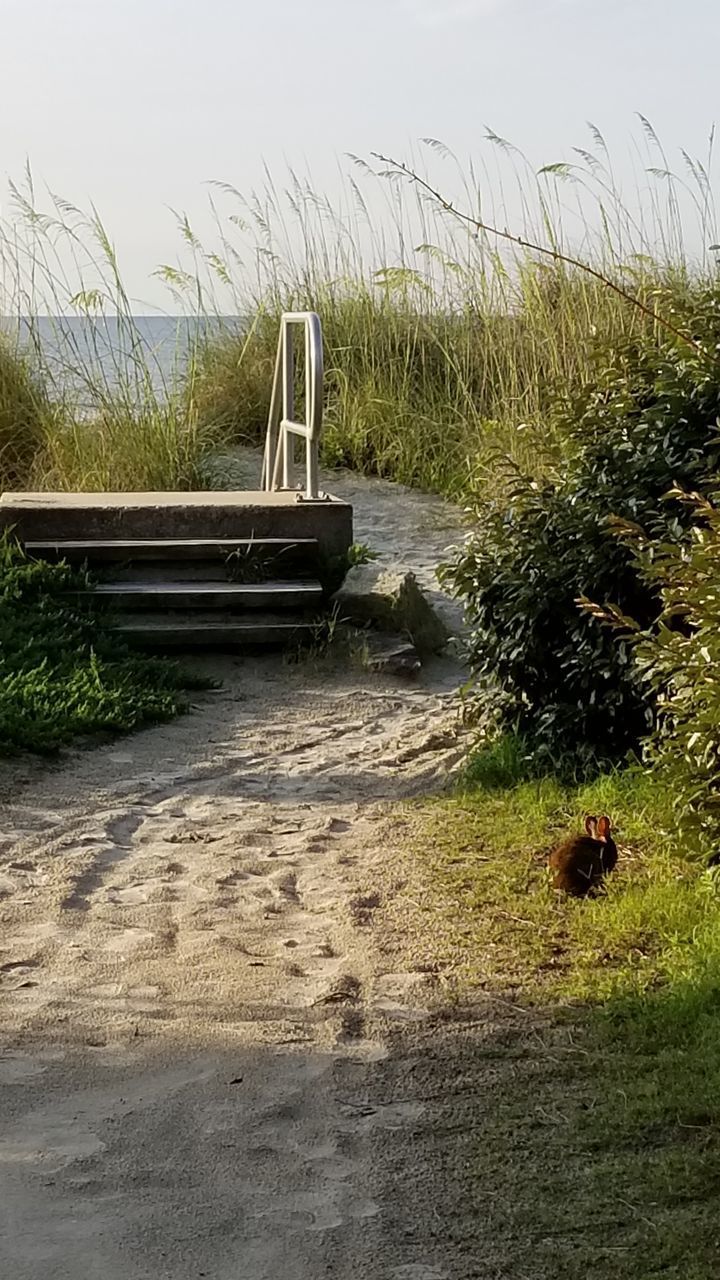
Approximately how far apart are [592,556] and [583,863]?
1.25 metres

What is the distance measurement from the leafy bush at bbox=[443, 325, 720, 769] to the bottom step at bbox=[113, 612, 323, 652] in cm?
Result: 201

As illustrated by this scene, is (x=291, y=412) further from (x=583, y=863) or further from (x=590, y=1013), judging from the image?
(x=590, y=1013)

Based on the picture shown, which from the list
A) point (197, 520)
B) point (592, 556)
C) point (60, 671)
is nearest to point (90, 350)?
point (197, 520)

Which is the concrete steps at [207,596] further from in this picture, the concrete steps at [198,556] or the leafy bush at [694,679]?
the leafy bush at [694,679]

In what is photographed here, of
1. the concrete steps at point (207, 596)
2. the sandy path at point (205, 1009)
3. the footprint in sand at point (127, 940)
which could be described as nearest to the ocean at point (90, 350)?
the concrete steps at point (207, 596)

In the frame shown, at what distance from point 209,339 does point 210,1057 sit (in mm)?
9071

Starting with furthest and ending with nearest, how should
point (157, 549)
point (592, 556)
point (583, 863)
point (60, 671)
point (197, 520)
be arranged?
point (197, 520) < point (157, 549) < point (60, 671) < point (592, 556) < point (583, 863)

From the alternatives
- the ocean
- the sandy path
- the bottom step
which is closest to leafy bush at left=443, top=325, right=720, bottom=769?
the sandy path

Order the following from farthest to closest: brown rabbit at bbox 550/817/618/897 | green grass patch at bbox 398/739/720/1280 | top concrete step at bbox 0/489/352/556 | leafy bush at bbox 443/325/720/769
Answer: top concrete step at bbox 0/489/352/556, leafy bush at bbox 443/325/720/769, brown rabbit at bbox 550/817/618/897, green grass patch at bbox 398/739/720/1280

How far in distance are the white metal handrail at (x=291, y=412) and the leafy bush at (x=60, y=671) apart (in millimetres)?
1409

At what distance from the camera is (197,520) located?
766cm

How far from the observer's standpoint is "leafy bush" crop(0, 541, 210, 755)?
5791 millimetres

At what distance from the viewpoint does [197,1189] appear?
8.38 ft

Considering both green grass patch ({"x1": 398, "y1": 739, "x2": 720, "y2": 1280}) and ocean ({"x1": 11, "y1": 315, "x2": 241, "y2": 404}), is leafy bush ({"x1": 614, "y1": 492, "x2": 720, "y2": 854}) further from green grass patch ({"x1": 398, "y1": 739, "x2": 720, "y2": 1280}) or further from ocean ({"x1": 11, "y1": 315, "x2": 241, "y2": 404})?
ocean ({"x1": 11, "y1": 315, "x2": 241, "y2": 404})
